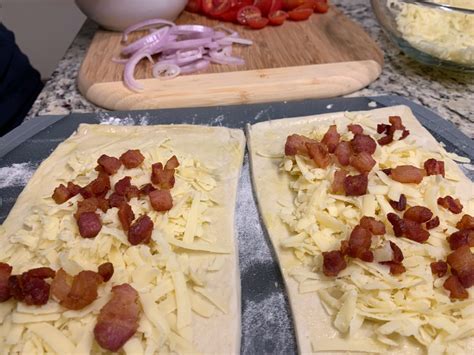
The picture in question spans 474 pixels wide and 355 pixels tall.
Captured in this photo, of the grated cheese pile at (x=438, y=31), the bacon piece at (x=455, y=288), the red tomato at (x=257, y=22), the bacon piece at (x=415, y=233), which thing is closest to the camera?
the bacon piece at (x=455, y=288)

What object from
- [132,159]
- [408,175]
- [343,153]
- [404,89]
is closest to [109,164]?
[132,159]

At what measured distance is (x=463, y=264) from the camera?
5.02 ft

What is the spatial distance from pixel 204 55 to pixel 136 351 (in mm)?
2063

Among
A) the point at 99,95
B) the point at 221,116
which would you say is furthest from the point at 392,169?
the point at 99,95

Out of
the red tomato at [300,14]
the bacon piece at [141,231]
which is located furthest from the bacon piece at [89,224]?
the red tomato at [300,14]

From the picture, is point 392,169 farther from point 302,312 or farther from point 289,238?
point 302,312

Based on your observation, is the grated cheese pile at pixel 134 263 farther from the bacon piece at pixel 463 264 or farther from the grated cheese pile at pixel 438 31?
the grated cheese pile at pixel 438 31

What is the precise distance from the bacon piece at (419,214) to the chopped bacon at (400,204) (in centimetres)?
5

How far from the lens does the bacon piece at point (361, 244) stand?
5.19 feet

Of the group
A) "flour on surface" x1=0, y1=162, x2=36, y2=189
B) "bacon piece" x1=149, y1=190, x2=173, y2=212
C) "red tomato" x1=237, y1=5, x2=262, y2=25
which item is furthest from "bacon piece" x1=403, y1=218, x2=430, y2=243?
"red tomato" x1=237, y1=5, x2=262, y2=25

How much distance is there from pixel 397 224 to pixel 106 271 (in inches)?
40.0

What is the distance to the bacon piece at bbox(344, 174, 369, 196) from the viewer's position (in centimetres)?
183

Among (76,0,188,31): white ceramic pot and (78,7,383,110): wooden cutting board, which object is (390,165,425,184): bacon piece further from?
(76,0,188,31): white ceramic pot

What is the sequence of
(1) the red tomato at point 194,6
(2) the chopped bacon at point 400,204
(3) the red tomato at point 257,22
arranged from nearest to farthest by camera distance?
(2) the chopped bacon at point 400,204 → (3) the red tomato at point 257,22 → (1) the red tomato at point 194,6
